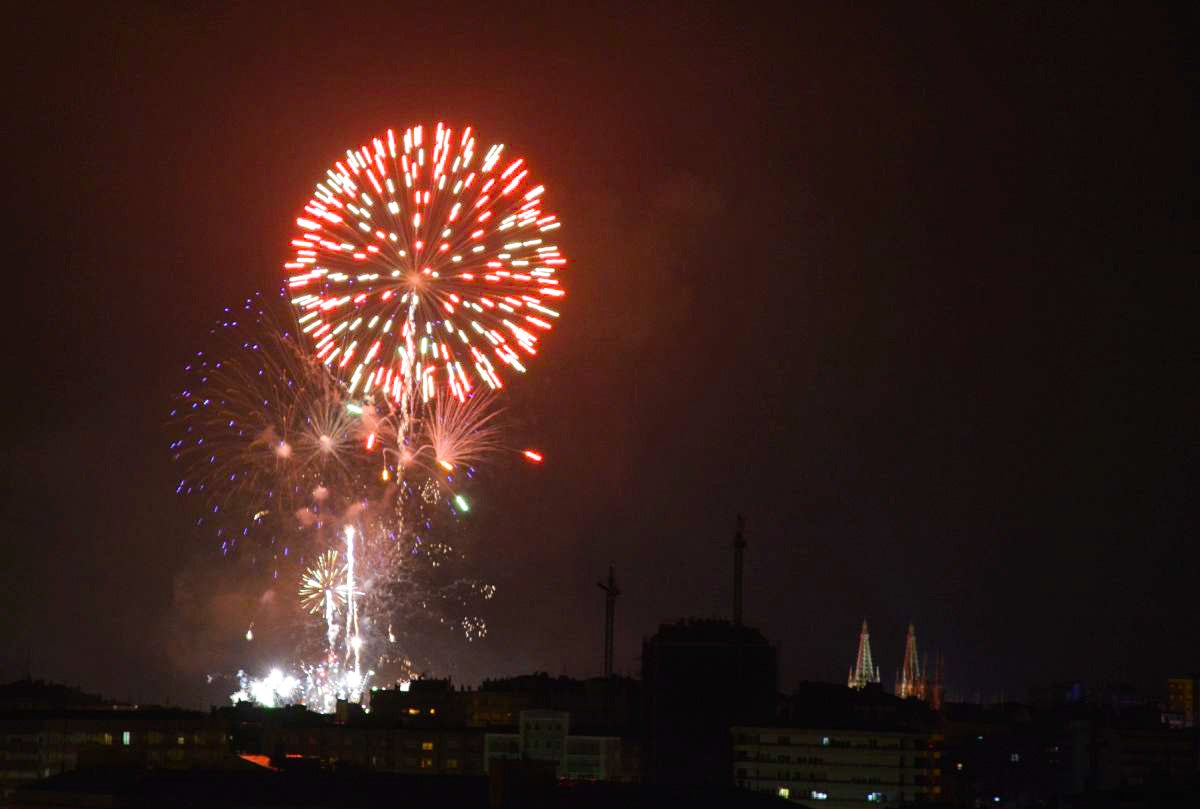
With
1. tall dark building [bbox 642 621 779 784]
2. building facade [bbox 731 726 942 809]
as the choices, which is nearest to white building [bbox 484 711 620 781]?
tall dark building [bbox 642 621 779 784]

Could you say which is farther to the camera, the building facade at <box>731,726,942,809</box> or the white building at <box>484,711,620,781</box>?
the white building at <box>484,711,620,781</box>

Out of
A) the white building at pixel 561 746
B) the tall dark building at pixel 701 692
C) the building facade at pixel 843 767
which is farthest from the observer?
the tall dark building at pixel 701 692

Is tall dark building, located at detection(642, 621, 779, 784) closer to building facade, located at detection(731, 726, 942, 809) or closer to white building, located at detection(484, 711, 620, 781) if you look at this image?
white building, located at detection(484, 711, 620, 781)

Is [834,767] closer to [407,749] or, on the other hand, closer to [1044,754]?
[407,749]

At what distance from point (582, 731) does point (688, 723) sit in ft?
23.0

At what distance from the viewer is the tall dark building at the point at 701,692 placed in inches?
4449

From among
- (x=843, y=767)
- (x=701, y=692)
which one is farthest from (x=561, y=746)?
(x=843, y=767)

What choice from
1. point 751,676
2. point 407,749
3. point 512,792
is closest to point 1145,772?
point 751,676

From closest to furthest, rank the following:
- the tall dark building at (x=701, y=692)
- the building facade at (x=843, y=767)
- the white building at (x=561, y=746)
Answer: the building facade at (x=843, y=767) → the white building at (x=561, y=746) → the tall dark building at (x=701, y=692)

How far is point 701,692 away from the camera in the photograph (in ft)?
379

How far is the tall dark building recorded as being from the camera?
113000 mm

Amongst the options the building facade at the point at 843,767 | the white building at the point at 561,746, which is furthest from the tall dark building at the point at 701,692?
the building facade at the point at 843,767

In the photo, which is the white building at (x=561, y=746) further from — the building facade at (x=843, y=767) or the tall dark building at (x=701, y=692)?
the building facade at (x=843, y=767)

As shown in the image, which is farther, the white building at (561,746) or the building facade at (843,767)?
the white building at (561,746)
